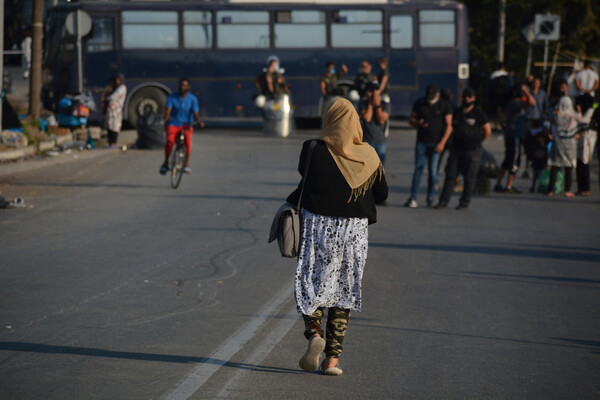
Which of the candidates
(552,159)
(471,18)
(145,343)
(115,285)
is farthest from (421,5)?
(145,343)

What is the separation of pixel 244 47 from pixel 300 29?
1751 millimetres

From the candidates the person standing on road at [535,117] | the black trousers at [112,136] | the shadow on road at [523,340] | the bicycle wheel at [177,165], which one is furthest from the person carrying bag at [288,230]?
the black trousers at [112,136]

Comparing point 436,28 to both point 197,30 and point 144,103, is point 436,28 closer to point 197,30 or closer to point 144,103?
point 197,30

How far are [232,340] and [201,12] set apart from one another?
24.7 meters

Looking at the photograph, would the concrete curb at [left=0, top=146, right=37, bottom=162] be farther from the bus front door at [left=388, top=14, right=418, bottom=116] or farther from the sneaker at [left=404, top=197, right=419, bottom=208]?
the bus front door at [left=388, top=14, right=418, bottom=116]

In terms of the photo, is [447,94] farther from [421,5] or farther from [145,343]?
[421,5]

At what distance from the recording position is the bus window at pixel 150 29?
1214 inches

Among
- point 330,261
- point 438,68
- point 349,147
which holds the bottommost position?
point 330,261

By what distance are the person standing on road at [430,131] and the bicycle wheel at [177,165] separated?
149 inches

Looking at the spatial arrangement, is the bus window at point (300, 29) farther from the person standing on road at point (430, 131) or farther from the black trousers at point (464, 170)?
the black trousers at point (464, 170)

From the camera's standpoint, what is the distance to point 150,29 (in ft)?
102

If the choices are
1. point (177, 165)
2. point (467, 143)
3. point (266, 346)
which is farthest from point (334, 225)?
point (177, 165)

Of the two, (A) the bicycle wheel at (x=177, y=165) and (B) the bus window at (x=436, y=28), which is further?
(B) the bus window at (x=436, y=28)

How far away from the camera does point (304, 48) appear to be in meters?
31.7
